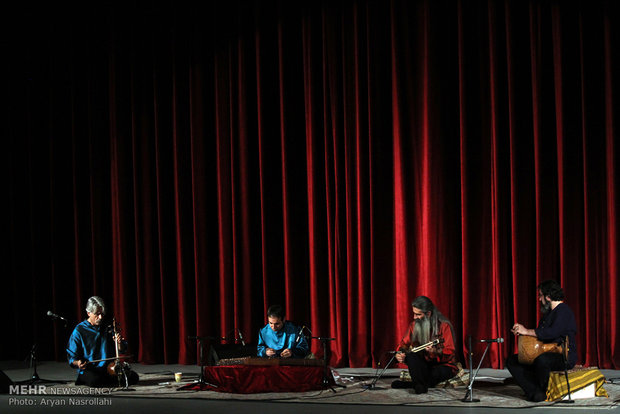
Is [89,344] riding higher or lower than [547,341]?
lower

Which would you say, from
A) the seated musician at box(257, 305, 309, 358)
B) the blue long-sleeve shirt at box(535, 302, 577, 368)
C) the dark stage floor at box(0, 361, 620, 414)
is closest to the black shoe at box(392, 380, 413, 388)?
the dark stage floor at box(0, 361, 620, 414)

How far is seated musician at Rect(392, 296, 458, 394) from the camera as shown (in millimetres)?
6609

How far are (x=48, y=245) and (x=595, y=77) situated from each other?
6417mm

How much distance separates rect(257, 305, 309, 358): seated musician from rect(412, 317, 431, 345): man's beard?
1031 millimetres

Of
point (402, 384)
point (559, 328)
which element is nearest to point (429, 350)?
point (402, 384)

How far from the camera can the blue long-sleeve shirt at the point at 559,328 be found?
6.11m

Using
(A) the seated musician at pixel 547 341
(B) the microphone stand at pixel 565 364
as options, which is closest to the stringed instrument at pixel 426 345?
(A) the seated musician at pixel 547 341

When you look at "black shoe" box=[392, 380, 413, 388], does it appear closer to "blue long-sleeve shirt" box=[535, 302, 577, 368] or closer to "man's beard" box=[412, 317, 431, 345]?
"man's beard" box=[412, 317, 431, 345]

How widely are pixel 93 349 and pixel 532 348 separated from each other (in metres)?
3.74

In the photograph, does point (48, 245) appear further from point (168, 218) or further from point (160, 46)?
point (160, 46)

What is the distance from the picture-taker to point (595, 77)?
799 cm

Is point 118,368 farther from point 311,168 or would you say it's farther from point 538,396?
point 538,396

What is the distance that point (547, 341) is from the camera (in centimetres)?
616

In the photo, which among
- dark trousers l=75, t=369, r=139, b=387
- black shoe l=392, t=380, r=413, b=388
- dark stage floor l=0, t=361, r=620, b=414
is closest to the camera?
dark stage floor l=0, t=361, r=620, b=414
